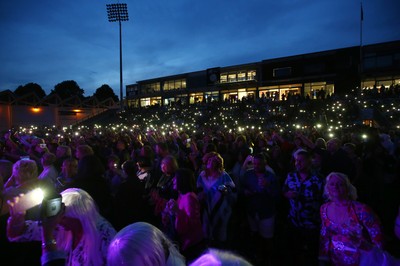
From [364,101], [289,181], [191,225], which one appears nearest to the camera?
[191,225]

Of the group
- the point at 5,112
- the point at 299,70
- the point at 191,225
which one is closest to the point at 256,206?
the point at 191,225

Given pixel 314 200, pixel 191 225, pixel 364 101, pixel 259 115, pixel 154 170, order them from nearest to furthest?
pixel 191 225, pixel 314 200, pixel 154 170, pixel 364 101, pixel 259 115

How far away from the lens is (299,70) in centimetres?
3038

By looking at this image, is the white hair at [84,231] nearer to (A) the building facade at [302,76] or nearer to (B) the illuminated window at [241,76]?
(A) the building facade at [302,76]

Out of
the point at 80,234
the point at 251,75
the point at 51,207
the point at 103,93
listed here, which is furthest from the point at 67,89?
the point at 51,207

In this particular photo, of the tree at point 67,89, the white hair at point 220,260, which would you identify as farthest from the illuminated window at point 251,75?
the tree at point 67,89

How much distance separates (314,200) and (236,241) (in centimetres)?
192

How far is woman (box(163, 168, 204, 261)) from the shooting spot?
3104 mm

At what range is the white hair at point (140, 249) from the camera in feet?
4.19

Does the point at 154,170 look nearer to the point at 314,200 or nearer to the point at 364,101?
the point at 314,200

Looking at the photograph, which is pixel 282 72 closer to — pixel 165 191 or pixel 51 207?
pixel 165 191

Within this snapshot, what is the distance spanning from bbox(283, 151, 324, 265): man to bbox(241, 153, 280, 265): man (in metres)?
0.29

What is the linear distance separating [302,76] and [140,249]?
105 feet

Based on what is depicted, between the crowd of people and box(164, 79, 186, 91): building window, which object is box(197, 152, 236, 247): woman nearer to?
the crowd of people
